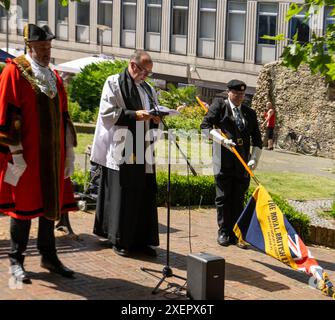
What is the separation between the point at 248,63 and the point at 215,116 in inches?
1009

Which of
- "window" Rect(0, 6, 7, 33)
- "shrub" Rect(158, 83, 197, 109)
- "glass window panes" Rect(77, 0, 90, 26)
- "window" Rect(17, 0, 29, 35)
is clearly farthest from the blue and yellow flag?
"window" Rect(0, 6, 7, 33)

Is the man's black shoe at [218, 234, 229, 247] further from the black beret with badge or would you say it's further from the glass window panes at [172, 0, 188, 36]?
the glass window panes at [172, 0, 188, 36]

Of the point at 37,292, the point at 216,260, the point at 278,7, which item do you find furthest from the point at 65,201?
the point at 278,7

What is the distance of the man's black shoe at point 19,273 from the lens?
6.66 meters

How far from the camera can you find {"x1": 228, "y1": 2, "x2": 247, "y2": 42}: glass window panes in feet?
111

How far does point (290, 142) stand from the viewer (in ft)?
75.8

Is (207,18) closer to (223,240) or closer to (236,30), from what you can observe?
(236,30)

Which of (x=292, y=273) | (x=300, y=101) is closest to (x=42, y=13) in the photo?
(x=300, y=101)

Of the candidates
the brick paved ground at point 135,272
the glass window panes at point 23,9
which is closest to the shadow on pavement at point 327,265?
the brick paved ground at point 135,272

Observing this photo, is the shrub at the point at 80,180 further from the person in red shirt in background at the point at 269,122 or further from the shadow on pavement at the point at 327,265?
the person in red shirt in background at the point at 269,122

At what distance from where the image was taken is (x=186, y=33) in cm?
3622

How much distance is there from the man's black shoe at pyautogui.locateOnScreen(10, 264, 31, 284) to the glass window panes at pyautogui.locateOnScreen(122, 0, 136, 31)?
32.5 metres

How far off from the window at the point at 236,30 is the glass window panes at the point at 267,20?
0.80 meters

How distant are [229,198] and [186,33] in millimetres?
28112
